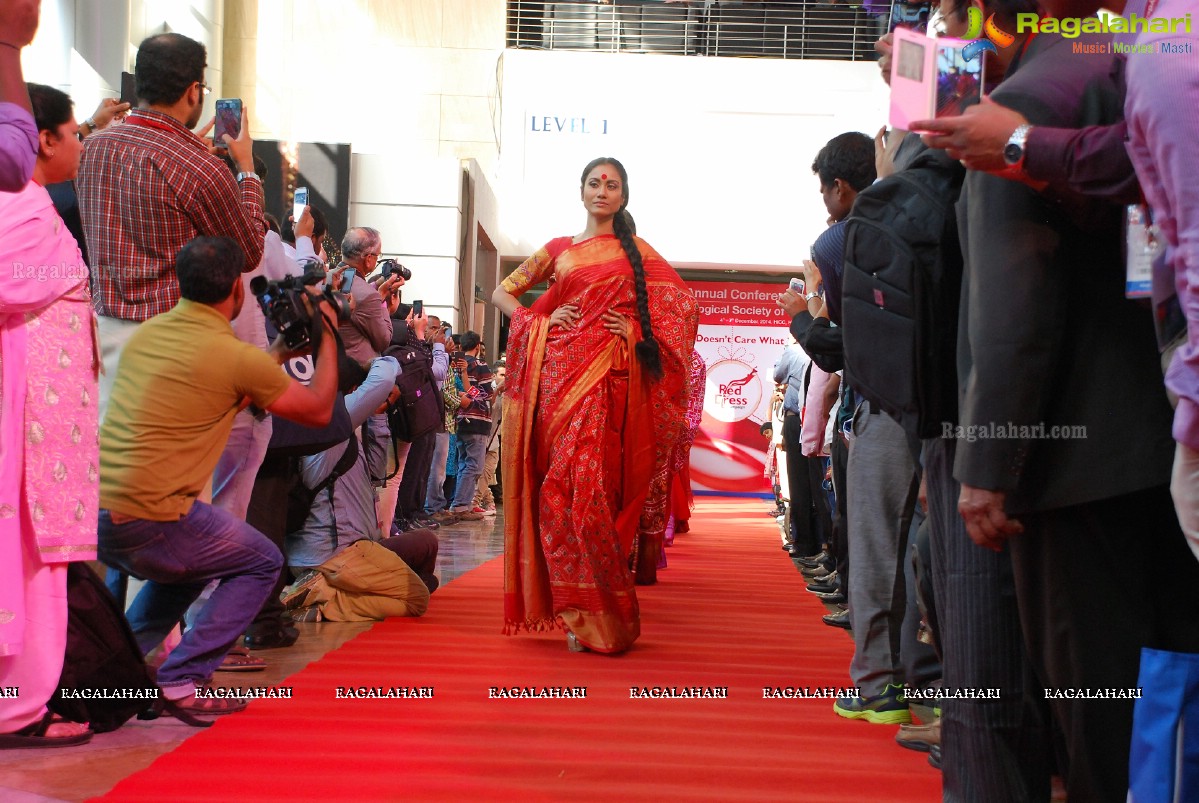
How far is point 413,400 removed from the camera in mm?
7074

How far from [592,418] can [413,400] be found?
3098 millimetres

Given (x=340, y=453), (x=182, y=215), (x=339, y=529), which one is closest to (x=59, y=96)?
(x=182, y=215)

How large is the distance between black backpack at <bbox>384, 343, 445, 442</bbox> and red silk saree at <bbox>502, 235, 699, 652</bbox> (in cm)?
260

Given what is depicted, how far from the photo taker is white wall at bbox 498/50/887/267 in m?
13.3

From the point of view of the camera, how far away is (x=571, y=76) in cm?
1341

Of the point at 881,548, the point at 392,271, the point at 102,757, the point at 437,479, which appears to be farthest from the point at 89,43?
the point at 881,548

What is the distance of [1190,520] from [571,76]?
1274 cm

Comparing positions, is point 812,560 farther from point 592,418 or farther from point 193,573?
point 193,573

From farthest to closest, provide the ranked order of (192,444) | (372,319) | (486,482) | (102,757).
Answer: (486,482) → (372,319) → (192,444) → (102,757)

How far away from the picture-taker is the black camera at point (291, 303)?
288cm

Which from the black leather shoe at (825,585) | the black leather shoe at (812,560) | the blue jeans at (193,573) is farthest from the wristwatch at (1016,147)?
the black leather shoe at (812,560)

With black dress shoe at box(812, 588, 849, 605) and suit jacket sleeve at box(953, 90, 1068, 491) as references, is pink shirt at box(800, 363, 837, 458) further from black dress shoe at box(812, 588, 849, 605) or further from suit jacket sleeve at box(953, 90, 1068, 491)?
suit jacket sleeve at box(953, 90, 1068, 491)

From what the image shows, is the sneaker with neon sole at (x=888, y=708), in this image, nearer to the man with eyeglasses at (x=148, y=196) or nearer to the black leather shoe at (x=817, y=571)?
the man with eyeglasses at (x=148, y=196)

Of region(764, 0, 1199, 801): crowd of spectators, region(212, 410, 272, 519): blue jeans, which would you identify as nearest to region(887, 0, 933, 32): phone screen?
region(764, 0, 1199, 801): crowd of spectators
